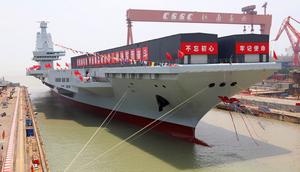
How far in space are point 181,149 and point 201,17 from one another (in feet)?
103

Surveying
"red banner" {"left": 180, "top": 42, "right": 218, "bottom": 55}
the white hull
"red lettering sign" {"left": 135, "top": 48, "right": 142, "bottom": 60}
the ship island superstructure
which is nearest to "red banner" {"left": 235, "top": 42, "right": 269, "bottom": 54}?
the ship island superstructure

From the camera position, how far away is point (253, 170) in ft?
48.0

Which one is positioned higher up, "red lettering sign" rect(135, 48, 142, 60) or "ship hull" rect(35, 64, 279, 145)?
"red lettering sign" rect(135, 48, 142, 60)

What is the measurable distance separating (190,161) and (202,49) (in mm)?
6149

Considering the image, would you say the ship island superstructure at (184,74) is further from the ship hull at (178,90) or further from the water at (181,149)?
the water at (181,149)

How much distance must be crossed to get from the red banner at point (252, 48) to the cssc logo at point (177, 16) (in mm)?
26151

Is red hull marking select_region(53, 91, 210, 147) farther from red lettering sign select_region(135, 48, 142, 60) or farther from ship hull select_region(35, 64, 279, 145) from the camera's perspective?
red lettering sign select_region(135, 48, 142, 60)

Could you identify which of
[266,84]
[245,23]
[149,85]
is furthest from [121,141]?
[266,84]

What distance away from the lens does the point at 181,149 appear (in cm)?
1825

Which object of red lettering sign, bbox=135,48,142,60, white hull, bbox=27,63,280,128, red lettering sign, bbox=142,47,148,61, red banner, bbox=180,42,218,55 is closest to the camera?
white hull, bbox=27,63,280,128

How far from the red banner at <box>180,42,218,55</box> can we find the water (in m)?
5.65

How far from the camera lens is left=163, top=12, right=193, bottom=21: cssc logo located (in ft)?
144

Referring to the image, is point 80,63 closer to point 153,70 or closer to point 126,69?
point 126,69

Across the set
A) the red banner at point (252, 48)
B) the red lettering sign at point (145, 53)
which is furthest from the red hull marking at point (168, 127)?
the red banner at point (252, 48)
